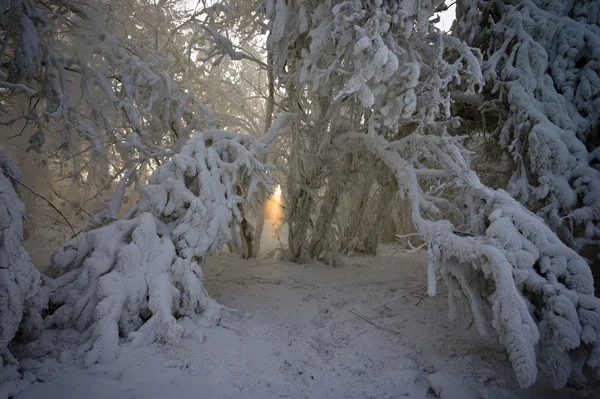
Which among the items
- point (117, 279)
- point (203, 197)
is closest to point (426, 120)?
point (203, 197)

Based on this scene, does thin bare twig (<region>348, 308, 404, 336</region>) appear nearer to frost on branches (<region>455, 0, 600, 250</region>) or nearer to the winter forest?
the winter forest

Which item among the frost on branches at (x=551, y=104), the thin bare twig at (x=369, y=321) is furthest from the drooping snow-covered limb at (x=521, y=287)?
the frost on branches at (x=551, y=104)

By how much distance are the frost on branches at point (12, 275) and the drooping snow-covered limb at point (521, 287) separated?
3051 mm

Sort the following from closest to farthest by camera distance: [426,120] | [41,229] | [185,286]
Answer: [185,286] < [426,120] < [41,229]

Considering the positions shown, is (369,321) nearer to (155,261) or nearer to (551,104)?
(155,261)

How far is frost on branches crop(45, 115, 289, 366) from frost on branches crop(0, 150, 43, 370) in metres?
0.48

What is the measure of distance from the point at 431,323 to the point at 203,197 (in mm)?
2990

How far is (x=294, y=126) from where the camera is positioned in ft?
18.2

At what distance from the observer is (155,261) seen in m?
3.20

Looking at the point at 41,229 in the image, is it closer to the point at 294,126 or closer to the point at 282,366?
the point at 294,126

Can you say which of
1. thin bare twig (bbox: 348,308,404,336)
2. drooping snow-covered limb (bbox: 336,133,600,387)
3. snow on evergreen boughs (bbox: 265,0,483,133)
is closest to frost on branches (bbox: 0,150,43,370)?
snow on evergreen boughs (bbox: 265,0,483,133)

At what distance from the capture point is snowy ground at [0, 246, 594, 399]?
239 cm

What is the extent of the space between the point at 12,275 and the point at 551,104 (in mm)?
5871

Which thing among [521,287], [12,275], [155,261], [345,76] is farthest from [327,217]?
[12,275]
